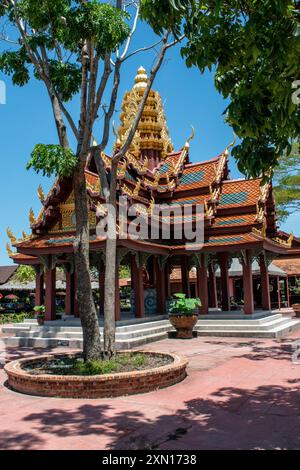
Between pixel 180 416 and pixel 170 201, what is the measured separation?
15140 millimetres

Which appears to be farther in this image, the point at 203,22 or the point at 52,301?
the point at 52,301

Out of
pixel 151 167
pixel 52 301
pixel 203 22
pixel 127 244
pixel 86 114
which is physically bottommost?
pixel 52 301

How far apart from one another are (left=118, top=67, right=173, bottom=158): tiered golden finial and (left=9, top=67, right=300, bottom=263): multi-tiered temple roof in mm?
58

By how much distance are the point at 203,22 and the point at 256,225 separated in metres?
13.1

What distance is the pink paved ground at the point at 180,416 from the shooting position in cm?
511

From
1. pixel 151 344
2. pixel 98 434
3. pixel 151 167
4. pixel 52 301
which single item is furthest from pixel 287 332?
pixel 98 434

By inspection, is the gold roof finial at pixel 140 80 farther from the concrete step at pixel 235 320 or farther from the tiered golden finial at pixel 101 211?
the concrete step at pixel 235 320

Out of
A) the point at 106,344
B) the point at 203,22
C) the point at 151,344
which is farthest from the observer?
the point at 151,344

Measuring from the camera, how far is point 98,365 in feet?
27.9

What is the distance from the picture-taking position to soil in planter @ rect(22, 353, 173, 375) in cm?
842

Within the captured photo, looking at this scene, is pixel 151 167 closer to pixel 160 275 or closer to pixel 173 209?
pixel 173 209

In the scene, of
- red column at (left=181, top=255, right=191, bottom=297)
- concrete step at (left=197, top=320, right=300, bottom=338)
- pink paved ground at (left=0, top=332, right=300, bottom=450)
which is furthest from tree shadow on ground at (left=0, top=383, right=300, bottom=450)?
red column at (left=181, top=255, right=191, bottom=297)

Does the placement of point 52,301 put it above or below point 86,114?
below

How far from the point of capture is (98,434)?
17.7 ft
